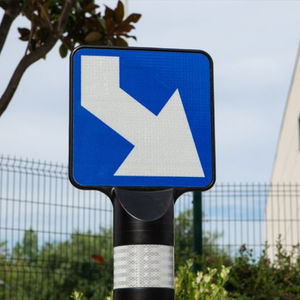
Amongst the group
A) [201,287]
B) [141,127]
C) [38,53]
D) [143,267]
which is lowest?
[201,287]

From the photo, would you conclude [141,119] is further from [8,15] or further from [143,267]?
[8,15]

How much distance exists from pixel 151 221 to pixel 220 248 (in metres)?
8.95

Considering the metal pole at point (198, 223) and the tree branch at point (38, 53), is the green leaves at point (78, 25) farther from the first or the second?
the metal pole at point (198, 223)

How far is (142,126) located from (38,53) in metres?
5.22

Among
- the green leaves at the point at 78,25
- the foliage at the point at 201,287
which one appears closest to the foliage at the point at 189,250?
the green leaves at the point at 78,25

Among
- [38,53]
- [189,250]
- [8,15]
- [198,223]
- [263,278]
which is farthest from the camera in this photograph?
[189,250]

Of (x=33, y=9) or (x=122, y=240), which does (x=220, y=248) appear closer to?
(x=33, y=9)

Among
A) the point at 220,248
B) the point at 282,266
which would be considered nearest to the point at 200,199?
the point at 220,248

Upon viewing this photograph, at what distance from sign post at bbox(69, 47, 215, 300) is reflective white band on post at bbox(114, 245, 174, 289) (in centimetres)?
7

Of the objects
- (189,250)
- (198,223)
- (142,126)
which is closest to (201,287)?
(142,126)

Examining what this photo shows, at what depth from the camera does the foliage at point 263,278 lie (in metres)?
8.99

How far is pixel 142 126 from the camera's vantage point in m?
2.20

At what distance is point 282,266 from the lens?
955cm

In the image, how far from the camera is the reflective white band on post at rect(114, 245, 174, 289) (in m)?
1.97
